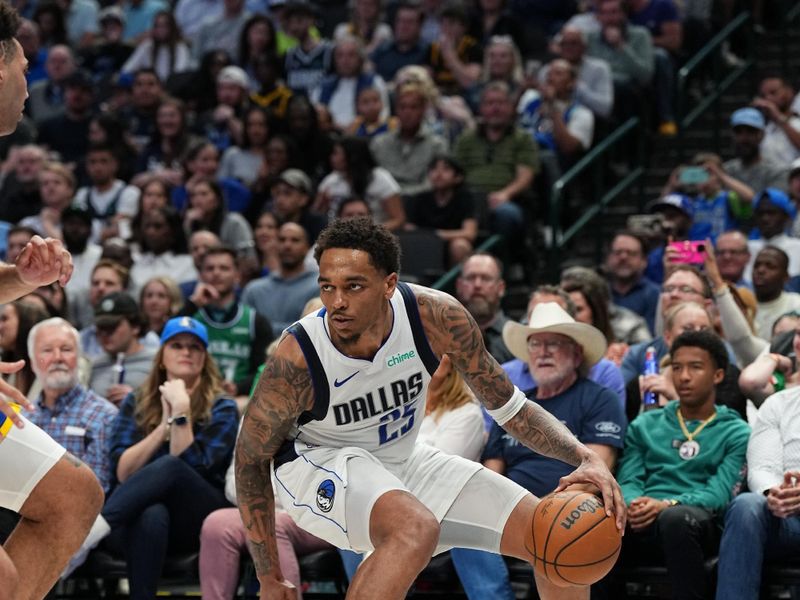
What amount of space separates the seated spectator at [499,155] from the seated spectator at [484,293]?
202cm

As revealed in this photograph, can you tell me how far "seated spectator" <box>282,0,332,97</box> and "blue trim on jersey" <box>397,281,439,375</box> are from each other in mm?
8258

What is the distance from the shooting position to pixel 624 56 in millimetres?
12758

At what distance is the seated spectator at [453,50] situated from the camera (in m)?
13.3

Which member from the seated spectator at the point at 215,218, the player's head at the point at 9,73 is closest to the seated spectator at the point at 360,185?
the seated spectator at the point at 215,218

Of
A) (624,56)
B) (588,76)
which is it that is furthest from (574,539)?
(624,56)

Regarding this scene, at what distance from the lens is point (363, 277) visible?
5.38 m

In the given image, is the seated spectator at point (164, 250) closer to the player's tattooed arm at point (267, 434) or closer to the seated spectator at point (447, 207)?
the seated spectator at point (447, 207)

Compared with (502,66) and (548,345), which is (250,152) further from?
(548,345)

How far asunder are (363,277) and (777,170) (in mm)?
6798

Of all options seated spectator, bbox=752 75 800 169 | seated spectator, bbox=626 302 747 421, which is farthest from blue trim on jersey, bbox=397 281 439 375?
seated spectator, bbox=752 75 800 169

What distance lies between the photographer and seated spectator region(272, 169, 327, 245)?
Result: 11156 mm

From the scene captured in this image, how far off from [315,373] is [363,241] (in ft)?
1.77

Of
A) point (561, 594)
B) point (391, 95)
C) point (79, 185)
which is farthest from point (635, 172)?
point (561, 594)

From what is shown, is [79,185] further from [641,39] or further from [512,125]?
[641,39]
